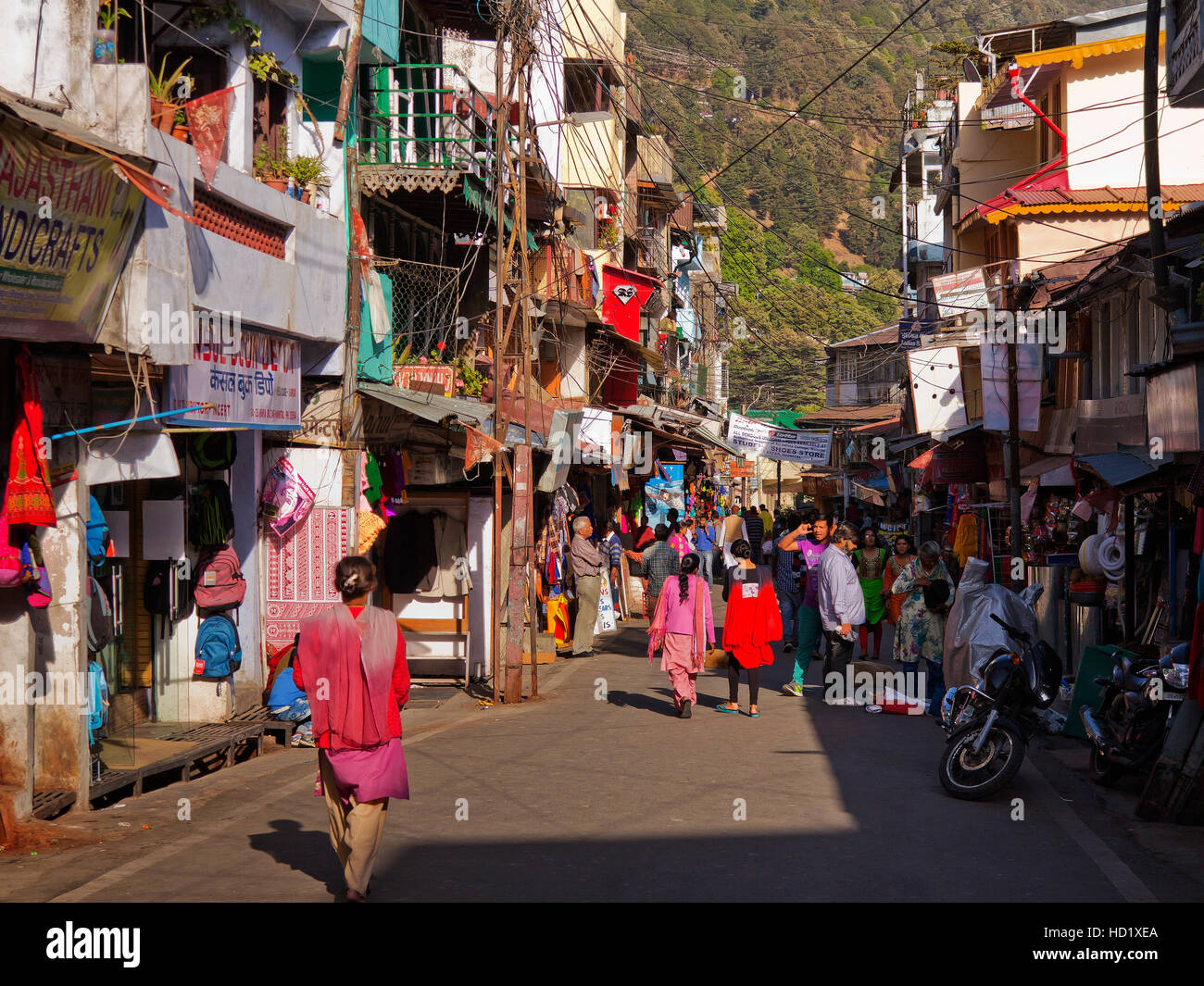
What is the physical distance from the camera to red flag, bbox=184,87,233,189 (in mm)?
10398

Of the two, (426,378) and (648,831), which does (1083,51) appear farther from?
(648,831)

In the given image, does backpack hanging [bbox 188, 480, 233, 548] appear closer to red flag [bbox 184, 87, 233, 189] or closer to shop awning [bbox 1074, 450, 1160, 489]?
red flag [bbox 184, 87, 233, 189]

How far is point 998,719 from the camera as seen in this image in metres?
9.35

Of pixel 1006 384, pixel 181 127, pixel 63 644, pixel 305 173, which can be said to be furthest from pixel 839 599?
pixel 63 644

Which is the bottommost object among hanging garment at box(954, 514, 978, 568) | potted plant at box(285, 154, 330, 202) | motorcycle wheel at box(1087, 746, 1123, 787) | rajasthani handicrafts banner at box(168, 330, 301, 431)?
motorcycle wheel at box(1087, 746, 1123, 787)

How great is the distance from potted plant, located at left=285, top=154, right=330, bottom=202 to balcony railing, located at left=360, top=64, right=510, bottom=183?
151cm

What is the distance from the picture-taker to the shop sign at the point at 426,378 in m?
16.2

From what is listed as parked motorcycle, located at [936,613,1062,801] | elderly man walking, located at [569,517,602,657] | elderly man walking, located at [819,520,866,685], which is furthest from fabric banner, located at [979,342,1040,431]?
parked motorcycle, located at [936,613,1062,801]

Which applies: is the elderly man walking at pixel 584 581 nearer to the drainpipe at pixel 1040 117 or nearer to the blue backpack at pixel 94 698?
the blue backpack at pixel 94 698

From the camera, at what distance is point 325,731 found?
6422 mm

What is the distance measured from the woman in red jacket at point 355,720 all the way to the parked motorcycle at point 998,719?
4.67 m

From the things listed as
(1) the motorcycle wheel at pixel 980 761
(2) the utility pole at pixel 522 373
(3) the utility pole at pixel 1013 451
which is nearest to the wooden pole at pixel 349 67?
(2) the utility pole at pixel 522 373
